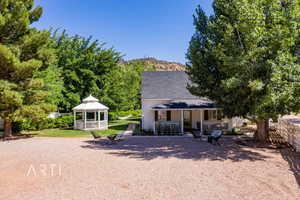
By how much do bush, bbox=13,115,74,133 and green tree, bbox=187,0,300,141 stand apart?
17.5 m

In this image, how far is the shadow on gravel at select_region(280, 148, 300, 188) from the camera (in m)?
7.68

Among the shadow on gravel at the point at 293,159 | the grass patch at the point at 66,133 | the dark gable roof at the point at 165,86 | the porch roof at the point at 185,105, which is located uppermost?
the dark gable roof at the point at 165,86

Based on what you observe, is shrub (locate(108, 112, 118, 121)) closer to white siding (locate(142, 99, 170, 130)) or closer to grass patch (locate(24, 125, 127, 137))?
grass patch (locate(24, 125, 127, 137))

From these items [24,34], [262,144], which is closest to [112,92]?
[24,34]

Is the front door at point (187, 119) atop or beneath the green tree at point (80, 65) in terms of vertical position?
beneath

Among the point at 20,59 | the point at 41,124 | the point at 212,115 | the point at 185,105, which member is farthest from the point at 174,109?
the point at 41,124

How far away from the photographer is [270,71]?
10234mm

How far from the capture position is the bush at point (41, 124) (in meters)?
20.1

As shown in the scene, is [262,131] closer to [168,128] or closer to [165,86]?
[168,128]

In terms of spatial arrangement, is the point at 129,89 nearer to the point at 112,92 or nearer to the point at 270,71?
the point at 112,92

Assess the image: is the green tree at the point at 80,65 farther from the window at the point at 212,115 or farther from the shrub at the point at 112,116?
the window at the point at 212,115

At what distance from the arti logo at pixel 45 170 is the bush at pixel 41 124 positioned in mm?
12222

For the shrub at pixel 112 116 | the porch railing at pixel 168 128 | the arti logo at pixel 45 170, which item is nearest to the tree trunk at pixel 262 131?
the porch railing at pixel 168 128

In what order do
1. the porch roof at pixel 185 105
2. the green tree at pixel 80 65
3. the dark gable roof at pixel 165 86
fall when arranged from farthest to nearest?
the green tree at pixel 80 65 → the dark gable roof at pixel 165 86 → the porch roof at pixel 185 105
